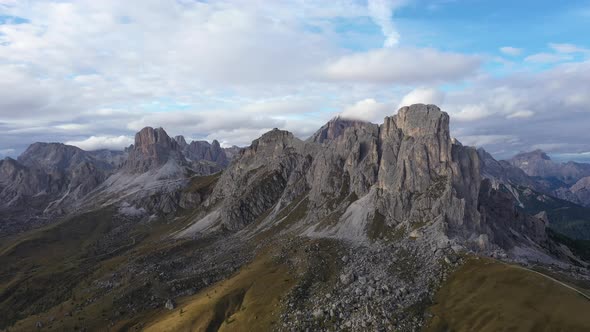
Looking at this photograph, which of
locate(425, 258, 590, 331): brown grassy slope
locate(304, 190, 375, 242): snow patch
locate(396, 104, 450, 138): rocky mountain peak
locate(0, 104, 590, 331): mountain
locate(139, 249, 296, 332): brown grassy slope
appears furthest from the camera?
locate(396, 104, 450, 138): rocky mountain peak

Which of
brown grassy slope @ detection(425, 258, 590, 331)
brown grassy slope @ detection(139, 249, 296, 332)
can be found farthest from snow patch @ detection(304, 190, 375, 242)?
brown grassy slope @ detection(425, 258, 590, 331)

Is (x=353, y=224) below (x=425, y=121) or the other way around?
below

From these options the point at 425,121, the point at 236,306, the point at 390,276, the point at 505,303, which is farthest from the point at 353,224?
the point at 505,303

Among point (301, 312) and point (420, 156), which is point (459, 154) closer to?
point (420, 156)

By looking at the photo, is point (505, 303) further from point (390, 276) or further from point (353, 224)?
point (353, 224)

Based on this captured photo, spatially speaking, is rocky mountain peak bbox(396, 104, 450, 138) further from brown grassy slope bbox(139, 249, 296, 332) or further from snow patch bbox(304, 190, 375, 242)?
brown grassy slope bbox(139, 249, 296, 332)

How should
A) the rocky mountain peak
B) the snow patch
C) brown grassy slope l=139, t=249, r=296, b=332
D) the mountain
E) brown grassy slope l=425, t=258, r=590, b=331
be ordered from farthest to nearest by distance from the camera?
the rocky mountain peak
the snow patch
brown grassy slope l=139, t=249, r=296, b=332
the mountain
brown grassy slope l=425, t=258, r=590, b=331

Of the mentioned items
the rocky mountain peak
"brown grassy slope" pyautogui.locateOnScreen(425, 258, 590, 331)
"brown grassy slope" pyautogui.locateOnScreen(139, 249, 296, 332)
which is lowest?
"brown grassy slope" pyautogui.locateOnScreen(139, 249, 296, 332)

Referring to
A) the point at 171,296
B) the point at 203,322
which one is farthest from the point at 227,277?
the point at 203,322

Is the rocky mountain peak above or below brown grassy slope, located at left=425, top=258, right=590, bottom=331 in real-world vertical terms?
above
